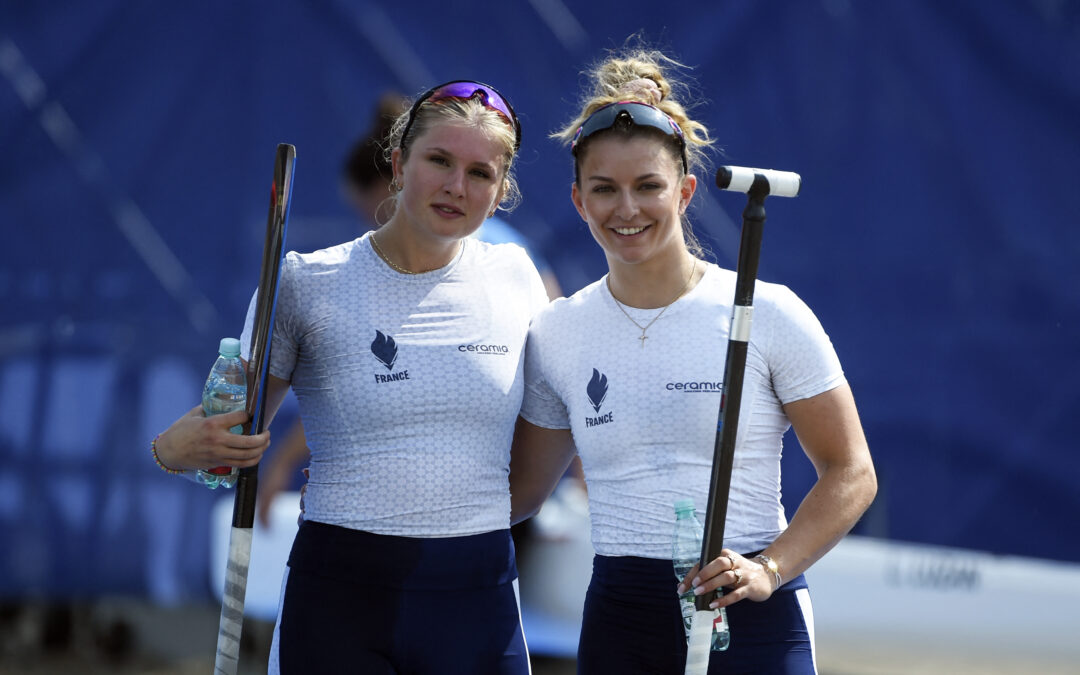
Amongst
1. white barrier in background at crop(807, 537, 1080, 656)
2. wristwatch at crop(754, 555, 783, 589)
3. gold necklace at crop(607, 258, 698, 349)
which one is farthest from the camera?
white barrier in background at crop(807, 537, 1080, 656)

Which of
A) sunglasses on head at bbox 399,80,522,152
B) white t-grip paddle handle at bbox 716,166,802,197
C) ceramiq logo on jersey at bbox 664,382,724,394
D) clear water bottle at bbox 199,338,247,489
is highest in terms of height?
sunglasses on head at bbox 399,80,522,152

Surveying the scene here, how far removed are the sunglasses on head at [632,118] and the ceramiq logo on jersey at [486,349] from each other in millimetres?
451

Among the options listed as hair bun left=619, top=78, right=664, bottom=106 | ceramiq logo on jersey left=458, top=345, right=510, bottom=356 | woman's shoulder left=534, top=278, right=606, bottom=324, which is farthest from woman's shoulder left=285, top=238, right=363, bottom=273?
hair bun left=619, top=78, right=664, bottom=106

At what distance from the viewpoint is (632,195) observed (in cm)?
227

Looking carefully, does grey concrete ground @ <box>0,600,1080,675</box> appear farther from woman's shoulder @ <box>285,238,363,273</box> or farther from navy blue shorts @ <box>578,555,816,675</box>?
woman's shoulder @ <box>285,238,363,273</box>

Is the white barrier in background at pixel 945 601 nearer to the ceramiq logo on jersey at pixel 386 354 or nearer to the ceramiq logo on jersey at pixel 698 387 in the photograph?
the ceramiq logo on jersey at pixel 698 387

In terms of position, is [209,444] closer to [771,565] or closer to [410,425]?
[410,425]

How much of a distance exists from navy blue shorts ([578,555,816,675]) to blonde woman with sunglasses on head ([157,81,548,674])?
0.70 ft

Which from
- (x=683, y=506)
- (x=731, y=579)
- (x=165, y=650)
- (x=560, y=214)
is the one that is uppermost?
(x=560, y=214)

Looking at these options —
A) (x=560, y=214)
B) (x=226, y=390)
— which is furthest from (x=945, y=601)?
(x=226, y=390)

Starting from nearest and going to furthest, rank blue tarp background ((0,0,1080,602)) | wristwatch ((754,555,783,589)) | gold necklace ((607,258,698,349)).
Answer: wristwatch ((754,555,783,589)) → gold necklace ((607,258,698,349)) → blue tarp background ((0,0,1080,602))

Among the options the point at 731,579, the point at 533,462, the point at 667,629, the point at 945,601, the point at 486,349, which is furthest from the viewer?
the point at 945,601

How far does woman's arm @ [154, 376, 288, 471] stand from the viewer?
7.09 feet

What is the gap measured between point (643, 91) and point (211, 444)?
3.60 ft
